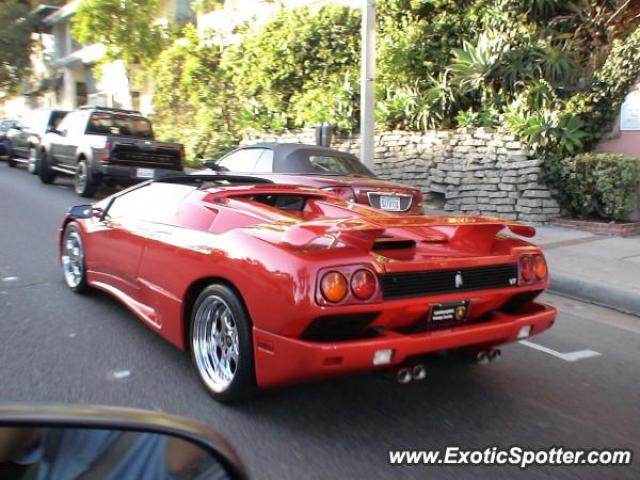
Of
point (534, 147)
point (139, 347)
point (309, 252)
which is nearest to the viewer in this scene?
point (309, 252)

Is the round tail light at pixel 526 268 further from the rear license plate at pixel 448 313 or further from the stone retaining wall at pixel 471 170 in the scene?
the stone retaining wall at pixel 471 170

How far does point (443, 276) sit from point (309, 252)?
81cm

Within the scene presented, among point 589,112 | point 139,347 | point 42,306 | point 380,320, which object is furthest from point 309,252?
point 589,112

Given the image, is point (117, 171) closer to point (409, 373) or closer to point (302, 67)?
point (302, 67)

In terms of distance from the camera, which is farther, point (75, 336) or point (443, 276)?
point (75, 336)

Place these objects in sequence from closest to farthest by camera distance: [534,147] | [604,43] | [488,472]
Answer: [488,472] → [534,147] → [604,43]

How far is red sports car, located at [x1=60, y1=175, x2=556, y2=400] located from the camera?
3156mm

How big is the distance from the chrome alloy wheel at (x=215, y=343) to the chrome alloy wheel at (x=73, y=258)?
2419mm

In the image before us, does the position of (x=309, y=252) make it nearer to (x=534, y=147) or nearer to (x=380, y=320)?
(x=380, y=320)

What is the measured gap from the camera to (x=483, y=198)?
10820 mm

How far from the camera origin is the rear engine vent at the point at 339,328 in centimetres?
316

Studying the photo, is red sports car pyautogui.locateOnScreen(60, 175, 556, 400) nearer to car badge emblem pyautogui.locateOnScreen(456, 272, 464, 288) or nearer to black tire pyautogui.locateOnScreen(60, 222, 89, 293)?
car badge emblem pyautogui.locateOnScreen(456, 272, 464, 288)

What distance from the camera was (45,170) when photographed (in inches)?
576

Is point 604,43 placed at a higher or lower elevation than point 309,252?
higher
